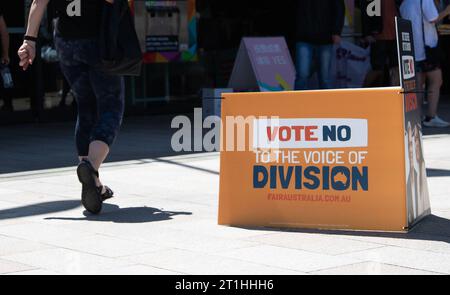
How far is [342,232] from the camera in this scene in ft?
21.9

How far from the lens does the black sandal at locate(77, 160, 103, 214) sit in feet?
23.7

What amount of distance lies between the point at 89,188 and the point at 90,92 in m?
0.81

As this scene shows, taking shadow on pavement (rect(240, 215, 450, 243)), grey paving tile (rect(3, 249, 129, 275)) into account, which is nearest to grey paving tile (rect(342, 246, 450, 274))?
shadow on pavement (rect(240, 215, 450, 243))

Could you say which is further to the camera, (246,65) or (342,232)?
(246,65)

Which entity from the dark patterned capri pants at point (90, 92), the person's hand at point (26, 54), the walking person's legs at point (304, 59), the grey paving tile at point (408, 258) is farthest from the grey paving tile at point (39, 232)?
the walking person's legs at point (304, 59)

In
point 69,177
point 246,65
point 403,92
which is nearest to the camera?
point 403,92

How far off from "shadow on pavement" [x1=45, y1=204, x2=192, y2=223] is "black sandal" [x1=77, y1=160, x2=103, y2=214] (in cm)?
8

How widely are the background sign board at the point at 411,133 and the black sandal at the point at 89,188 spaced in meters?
2.14

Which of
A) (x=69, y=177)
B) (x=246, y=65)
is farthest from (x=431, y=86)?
(x=69, y=177)

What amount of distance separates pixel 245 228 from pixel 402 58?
1500mm

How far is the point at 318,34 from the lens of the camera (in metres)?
13.9

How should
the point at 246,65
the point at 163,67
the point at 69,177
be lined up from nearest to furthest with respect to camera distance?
1. the point at 69,177
2. the point at 246,65
3. the point at 163,67

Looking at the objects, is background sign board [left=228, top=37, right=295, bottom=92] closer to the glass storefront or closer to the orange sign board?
the glass storefront
